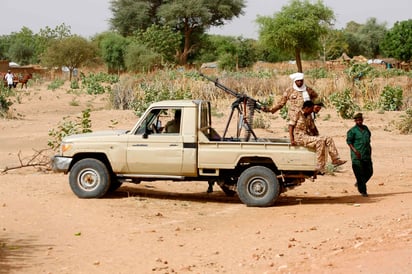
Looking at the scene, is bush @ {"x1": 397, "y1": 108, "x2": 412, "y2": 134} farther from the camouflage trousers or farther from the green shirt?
the camouflage trousers

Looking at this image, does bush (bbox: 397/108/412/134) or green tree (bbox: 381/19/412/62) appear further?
green tree (bbox: 381/19/412/62)

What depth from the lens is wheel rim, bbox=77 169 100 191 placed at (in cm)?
1270

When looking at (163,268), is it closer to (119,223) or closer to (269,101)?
(119,223)

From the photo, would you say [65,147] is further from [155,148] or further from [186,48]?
[186,48]

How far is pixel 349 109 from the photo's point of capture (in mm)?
27391

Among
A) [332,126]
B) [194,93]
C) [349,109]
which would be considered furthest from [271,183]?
[194,93]

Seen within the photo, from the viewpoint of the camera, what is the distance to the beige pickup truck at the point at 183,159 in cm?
1214

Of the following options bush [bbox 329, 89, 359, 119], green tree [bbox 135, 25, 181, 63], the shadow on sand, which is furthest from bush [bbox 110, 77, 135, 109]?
green tree [bbox 135, 25, 181, 63]

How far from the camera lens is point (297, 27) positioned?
184 ft

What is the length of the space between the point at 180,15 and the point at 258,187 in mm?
60785

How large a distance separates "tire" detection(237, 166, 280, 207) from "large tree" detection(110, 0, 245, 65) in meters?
59.0

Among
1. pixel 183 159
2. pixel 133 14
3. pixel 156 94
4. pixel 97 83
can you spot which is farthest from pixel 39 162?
pixel 133 14

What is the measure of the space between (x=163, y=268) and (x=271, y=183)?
4287 mm

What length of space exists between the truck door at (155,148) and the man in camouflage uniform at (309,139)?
1.87 m
